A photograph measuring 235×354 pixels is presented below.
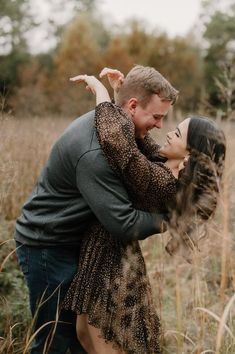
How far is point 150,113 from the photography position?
7.68 feet

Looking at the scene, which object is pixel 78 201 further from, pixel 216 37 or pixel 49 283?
pixel 216 37

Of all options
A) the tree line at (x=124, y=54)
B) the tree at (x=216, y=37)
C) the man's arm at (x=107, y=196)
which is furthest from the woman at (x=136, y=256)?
the tree at (x=216, y=37)

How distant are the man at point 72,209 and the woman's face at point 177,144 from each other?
0.37 ft

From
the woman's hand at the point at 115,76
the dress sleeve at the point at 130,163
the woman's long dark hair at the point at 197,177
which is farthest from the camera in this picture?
the woman's hand at the point at 115,76

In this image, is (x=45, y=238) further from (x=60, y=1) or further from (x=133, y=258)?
(x=60, y=1)

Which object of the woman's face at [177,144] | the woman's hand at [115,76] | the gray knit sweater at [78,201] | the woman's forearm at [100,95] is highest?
the woman's hand at [115,76]

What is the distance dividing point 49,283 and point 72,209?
0.42 m

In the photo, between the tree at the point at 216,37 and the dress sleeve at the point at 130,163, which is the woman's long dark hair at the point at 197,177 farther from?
the tree at the point at 216,37

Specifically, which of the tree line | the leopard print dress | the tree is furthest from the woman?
the tree

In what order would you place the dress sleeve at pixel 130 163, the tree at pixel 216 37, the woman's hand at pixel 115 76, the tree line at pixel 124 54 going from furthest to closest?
1. the tree at pixel 216 37
2. the tree line at pixel 124 54
3. the woman's hand at pixel 115 76
4. the dress sleeve at pixel 130 163

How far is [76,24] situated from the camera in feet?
66.5

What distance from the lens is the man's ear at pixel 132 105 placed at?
2348 millimetres

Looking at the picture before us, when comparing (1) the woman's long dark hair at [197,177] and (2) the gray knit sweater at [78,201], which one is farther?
(1) the woman's long dark hair at [197,177]

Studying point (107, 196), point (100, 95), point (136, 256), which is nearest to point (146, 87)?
point (100, 95)
